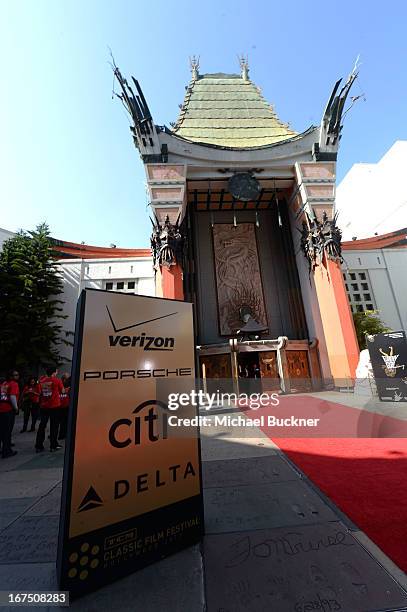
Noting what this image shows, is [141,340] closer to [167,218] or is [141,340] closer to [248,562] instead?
[248,562]

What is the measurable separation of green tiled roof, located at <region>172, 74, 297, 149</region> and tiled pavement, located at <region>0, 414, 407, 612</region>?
21.7 m

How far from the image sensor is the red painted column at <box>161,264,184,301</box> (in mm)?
16578

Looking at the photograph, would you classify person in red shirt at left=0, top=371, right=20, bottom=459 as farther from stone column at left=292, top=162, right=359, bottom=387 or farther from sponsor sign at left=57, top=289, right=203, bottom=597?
stone column at left=292, top=162, right=359, bottom=387

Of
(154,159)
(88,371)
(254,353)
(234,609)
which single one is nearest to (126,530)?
(234,609)

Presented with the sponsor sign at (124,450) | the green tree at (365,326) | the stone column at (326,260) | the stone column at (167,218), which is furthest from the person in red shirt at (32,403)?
the green tree at (365,326)

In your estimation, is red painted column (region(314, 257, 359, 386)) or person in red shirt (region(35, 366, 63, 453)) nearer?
person in red shirt (region(35, 366, 63, 453))

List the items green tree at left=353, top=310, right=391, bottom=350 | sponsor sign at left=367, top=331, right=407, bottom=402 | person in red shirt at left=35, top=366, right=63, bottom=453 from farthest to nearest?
green tree at left=353, top=310, right=391, bottom=350, sponsor sign at left=367, top=331, right=407, bottom=402, person in red shirt at left=35, top=366, right=63, bottom=453

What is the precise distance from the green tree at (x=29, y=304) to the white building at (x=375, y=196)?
33.9 meters

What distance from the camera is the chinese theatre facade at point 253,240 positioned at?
16.5 meters

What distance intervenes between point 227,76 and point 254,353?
29979mm

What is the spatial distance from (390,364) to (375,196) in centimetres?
2998

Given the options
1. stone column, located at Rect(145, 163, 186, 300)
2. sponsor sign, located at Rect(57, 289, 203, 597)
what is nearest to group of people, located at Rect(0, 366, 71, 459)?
sponsor sign, located at Rect(57, 289, 203, 597)

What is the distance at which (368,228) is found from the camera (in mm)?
32531

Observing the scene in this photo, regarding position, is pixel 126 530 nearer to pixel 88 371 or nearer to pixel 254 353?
pixel 88 371
